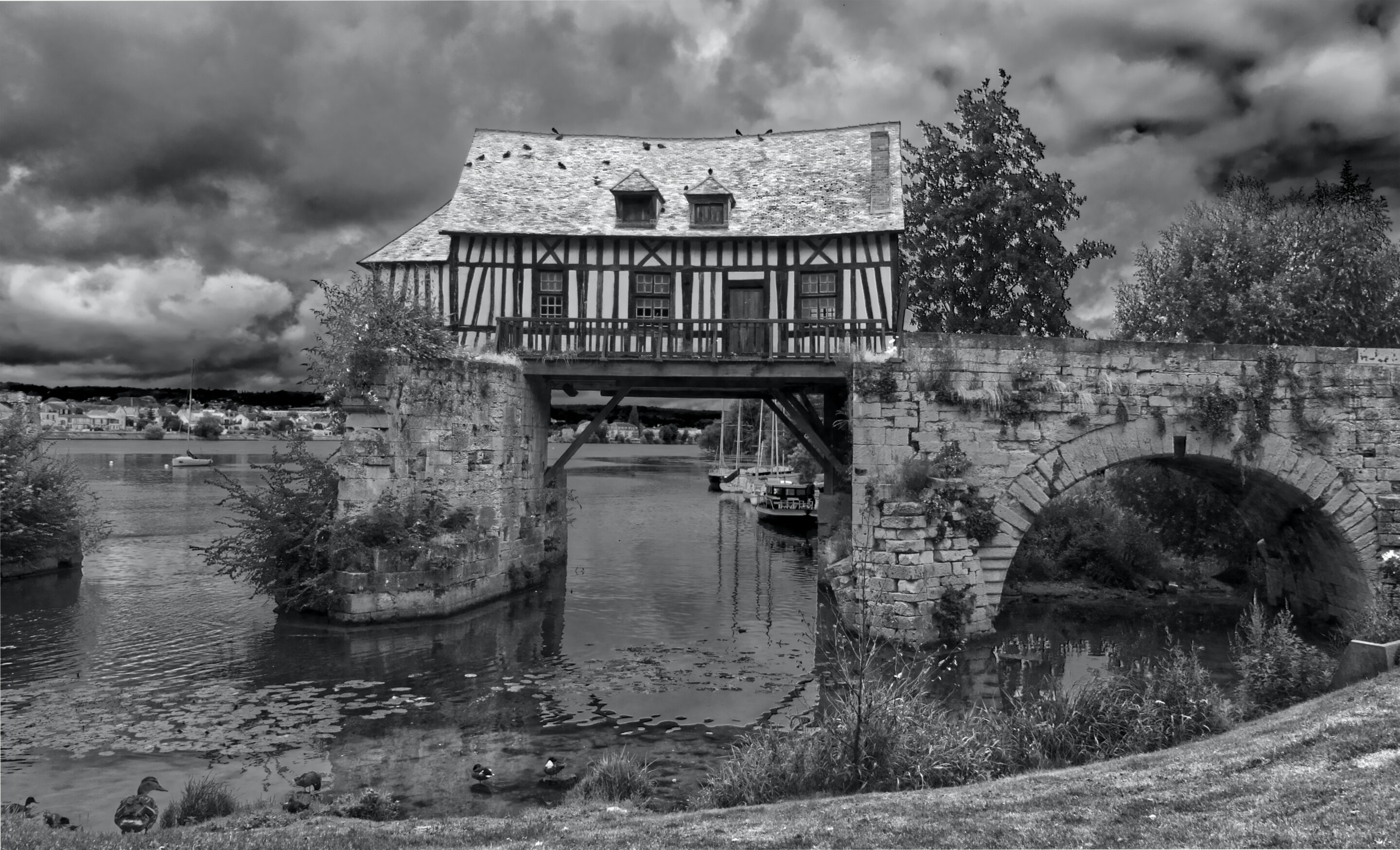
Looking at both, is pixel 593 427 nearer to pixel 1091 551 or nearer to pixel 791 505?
pixel 1091 551

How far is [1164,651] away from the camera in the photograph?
12.5m

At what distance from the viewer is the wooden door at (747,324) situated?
17578 mm

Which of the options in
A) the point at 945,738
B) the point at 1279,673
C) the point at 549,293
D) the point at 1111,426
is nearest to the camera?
the point at 945,738

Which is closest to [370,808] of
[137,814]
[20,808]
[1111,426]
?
[137,814]

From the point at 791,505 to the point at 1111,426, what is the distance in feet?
65.6

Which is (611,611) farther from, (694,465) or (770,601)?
(694,465)

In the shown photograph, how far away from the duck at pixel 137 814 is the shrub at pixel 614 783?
3168 mm

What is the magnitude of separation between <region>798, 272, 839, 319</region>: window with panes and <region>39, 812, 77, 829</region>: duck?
14382 millimetres

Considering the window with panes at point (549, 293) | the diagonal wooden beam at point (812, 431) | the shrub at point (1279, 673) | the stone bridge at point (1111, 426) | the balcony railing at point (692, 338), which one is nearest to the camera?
the shrub at point (1279, 673)

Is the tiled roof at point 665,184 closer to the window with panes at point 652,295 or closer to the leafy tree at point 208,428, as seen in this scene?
the window with panes at point 652,295

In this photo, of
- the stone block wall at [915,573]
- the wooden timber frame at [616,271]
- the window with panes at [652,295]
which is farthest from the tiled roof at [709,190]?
the stone block wall at [915,573]

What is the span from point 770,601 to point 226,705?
10.1 meters

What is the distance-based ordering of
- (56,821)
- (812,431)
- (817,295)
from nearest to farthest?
(56,821)
(817,295)
(812,431)

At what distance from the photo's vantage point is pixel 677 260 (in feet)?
61.0
